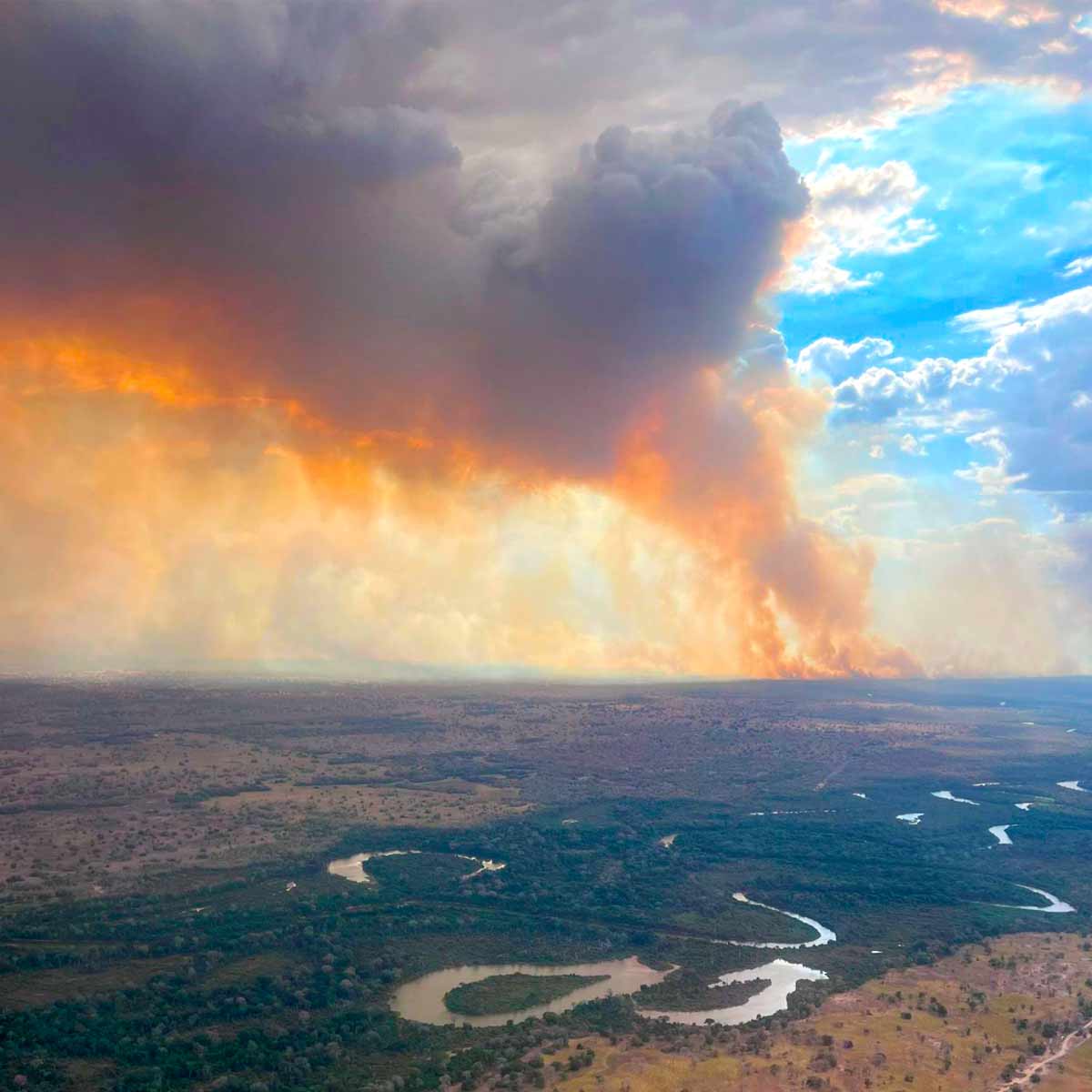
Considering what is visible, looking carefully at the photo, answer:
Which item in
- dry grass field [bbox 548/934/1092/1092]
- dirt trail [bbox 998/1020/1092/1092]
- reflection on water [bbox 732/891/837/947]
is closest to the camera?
dry grass field [bbox 548/934/1092/1092]

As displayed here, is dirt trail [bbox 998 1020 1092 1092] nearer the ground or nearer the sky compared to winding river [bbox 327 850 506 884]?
nearer the ground

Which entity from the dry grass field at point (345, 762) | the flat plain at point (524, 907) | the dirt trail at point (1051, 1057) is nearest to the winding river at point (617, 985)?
the flat plain at point (524, 907)

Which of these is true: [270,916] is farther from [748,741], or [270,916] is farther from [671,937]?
[748,741]

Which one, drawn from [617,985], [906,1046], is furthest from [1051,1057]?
[617,985]

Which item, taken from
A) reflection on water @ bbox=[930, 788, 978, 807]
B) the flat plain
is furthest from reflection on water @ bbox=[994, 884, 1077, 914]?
reflection on water @ bbox=[930, 788, 978, 807]

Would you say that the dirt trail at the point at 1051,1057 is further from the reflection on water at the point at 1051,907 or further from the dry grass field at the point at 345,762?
the dry grass field at the point at 345,762

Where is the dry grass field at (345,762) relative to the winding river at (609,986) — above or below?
above

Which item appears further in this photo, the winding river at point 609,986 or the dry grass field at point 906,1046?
the winding river at point 609,986

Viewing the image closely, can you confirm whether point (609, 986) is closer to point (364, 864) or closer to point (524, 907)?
Result: point (524, 907)

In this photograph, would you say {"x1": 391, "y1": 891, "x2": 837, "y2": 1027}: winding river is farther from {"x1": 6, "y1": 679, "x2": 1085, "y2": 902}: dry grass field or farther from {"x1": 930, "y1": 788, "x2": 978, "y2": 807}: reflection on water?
{"x1": 930, "y1": 788, "x2": 978, "y2": 807}: reflection on water
